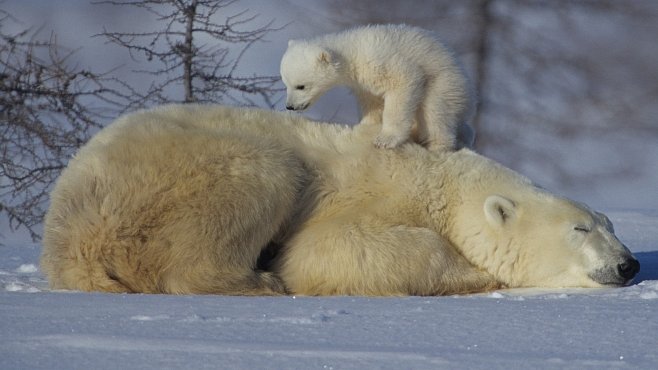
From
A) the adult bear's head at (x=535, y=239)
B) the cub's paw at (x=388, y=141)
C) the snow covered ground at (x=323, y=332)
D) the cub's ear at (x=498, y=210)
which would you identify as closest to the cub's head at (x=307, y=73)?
the cub's paw at (x=388, y=141)

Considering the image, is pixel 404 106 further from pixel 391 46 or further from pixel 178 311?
pixel 178 311

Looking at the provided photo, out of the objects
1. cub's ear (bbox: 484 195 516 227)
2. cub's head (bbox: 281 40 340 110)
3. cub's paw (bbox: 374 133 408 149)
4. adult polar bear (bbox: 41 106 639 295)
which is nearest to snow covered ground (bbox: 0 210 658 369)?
adult polar bear (bbox: 41 106 639 295)

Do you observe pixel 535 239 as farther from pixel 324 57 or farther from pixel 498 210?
pixel 324 57

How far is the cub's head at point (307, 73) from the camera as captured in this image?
5031 mm

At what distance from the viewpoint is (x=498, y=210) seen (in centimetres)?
438

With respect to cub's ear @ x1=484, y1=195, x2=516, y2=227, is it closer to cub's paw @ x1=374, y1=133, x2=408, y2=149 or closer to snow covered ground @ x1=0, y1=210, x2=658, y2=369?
cub's paw @ x1=374, y1=133, x2=408, y2=149

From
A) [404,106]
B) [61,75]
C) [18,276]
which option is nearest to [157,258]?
[18,276]

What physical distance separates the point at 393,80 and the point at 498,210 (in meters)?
0.84

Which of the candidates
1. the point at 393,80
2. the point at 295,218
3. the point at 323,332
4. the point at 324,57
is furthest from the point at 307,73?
the point at 323,332

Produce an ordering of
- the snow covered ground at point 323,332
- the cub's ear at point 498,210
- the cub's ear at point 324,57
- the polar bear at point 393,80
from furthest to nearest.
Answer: the cub's ear at point 324,57 → the polar bear at point 393,80 → the cub's ear at point 498,210 → the snow covered ground at point 323,332

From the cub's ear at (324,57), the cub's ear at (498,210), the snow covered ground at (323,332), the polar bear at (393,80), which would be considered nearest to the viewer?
the snow covered ground at (323,332)

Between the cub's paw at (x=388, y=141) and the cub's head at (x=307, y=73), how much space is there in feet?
2.00

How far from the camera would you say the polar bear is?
4.70m

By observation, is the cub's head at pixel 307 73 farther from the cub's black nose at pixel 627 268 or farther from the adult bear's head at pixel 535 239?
the cub's black nose at pixel 627 268
